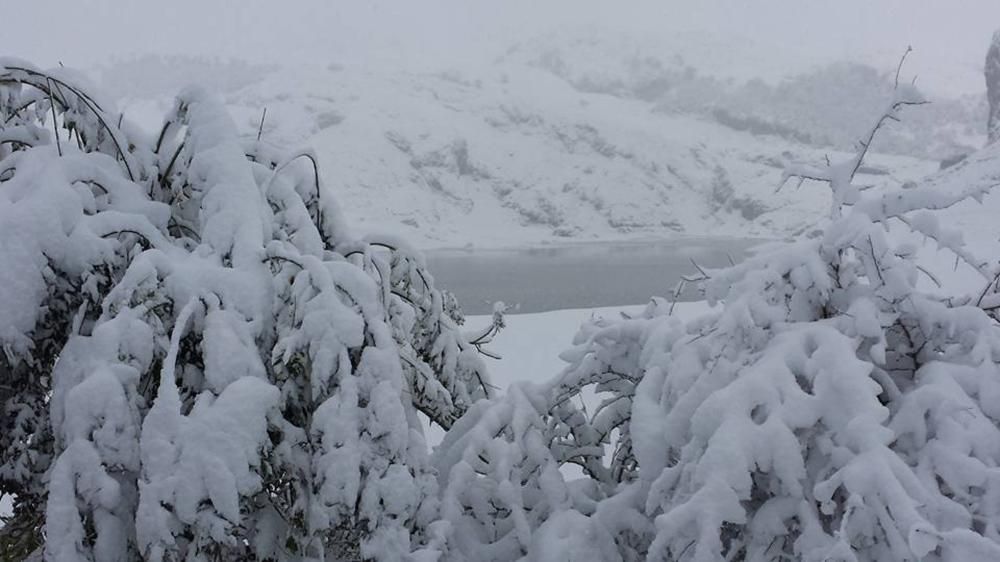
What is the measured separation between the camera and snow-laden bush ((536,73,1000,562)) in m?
1.88

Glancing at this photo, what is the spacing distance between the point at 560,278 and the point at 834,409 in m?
41.7

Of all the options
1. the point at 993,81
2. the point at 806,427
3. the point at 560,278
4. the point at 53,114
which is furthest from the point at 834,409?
the point at 993,81

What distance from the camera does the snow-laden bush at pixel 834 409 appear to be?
6.16ft

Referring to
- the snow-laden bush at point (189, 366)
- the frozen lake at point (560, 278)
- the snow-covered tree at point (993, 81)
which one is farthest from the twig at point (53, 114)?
the snow-covered tree at point (993, 81)

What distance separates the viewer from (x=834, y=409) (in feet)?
6.51

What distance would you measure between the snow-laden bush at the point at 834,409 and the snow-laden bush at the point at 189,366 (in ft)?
2.53

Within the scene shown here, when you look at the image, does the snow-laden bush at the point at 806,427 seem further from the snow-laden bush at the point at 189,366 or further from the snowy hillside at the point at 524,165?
the snowy hillside at the point at 524,165

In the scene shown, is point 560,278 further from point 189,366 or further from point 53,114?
point 189,366

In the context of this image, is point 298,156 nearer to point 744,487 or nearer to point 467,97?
point 744,487

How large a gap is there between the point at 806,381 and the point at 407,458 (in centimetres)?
113

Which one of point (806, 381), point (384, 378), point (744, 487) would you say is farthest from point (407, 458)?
point (806, 381)

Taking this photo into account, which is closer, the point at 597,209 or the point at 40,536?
the point at 40,536

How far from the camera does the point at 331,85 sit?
130625 mm

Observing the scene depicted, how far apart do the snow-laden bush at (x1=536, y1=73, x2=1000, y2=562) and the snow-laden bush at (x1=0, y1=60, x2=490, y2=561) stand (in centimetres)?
77
